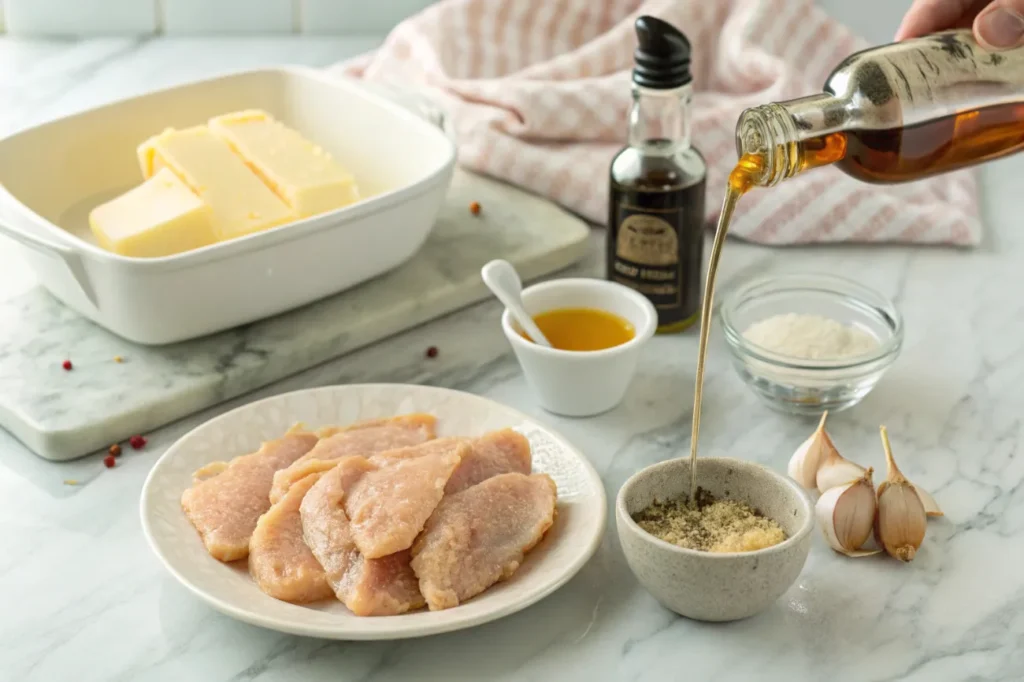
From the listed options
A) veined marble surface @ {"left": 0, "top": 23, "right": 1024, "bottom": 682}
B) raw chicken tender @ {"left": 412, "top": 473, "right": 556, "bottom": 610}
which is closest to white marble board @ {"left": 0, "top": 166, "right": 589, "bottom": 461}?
veined marble surface @ {"left": 0, "top": 23, "right": 1024, "bottom": 682}

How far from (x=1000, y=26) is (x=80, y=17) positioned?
2.15m

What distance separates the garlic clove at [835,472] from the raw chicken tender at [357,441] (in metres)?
0.46

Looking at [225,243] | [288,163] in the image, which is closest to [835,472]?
[225,243]

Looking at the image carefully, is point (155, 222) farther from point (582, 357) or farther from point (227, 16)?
point (227, 16)

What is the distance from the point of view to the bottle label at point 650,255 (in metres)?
1.68

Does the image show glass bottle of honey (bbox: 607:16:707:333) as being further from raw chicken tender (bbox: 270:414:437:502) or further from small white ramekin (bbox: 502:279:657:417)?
raw chicken tender (bbox: 270:414:437:502)

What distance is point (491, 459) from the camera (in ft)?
4.50

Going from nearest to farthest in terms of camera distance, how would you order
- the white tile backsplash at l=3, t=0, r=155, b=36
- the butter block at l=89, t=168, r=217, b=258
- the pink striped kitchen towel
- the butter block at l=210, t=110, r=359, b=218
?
the butter block at l=89, t=168, r=217, b=258
the butter block at l=210, t=110, r=359, b=218
the pink striped kitchen towel
the white tile backsplash at l=3, t=0, r=155, b=36

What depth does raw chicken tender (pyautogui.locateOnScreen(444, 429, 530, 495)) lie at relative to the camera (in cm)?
134

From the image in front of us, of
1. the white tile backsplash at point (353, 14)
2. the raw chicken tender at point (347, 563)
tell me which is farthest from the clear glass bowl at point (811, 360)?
the white tile backsplash at point (353, 14)

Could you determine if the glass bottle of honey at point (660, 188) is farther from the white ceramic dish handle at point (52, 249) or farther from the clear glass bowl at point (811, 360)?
the white ceramic dish handle at point (52, 249)

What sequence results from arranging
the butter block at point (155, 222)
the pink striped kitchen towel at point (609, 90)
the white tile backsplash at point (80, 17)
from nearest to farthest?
the butter block at point (155, 222), the pink striped kitchen towel at point (609, 90), the white tile backsplash at point (80, 17)

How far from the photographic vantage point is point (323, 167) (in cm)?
180

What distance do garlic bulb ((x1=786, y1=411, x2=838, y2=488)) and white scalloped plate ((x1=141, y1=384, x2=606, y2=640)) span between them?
0.87 ft
